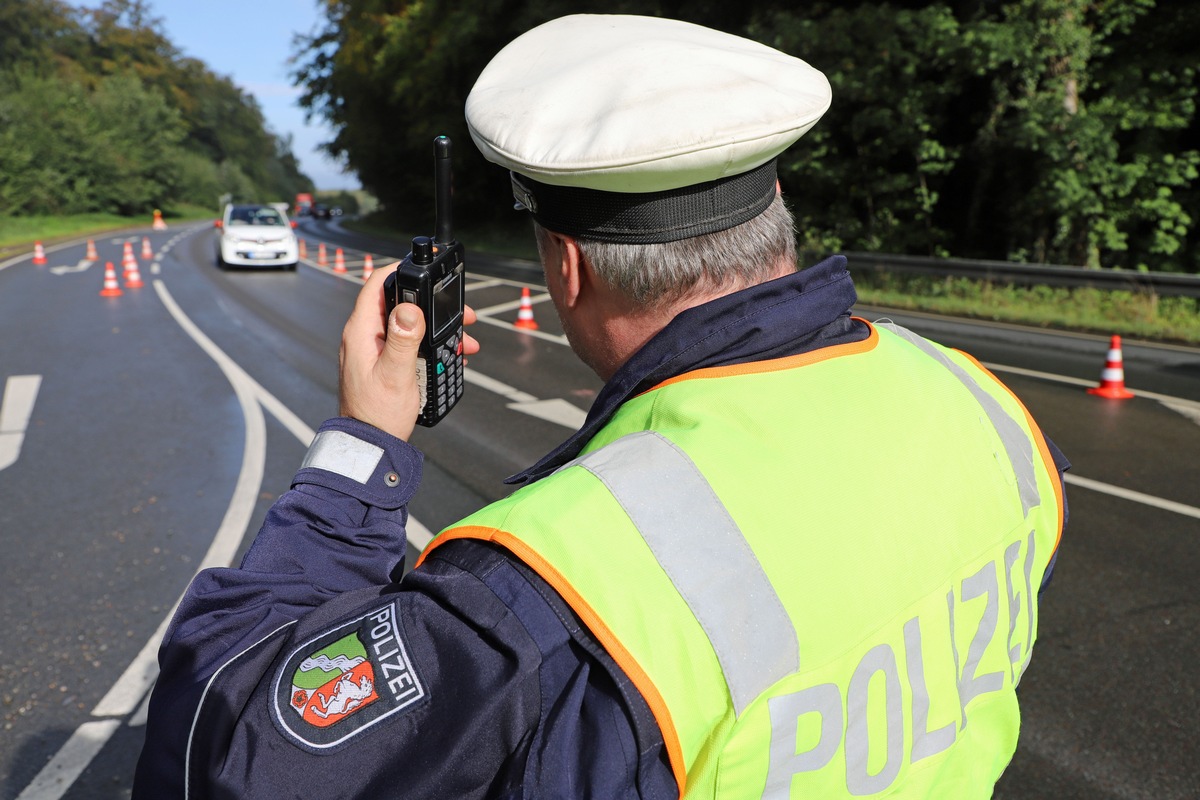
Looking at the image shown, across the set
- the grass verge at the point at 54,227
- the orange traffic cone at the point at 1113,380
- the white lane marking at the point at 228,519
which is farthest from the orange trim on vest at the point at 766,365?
the grass verge at the point at 54,227

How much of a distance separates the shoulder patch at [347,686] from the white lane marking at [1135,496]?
5.63m

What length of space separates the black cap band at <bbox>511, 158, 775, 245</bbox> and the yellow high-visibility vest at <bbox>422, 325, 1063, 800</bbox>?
7.9 inches

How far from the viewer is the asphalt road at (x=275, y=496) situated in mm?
3377

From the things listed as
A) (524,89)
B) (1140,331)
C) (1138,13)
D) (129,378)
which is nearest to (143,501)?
(129,378)

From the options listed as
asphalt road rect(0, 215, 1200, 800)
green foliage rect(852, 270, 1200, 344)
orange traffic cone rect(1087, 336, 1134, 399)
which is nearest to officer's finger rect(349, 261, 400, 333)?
asphalt road rect(0, 215, 1200, 800)

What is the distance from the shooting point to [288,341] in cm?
1162

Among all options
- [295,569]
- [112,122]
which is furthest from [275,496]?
[112,122]

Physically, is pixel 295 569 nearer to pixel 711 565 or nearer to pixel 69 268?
pixel 711 565

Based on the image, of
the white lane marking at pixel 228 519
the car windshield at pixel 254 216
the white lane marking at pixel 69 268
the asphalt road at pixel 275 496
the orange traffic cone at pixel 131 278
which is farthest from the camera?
the car windshield at pixel 254 216

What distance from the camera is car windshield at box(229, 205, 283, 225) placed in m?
22.0

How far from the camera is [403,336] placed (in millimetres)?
1397

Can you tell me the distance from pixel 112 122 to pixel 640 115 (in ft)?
226

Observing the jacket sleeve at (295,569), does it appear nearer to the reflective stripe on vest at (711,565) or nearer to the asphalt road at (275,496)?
the reflective stripe on vest at (711,565)

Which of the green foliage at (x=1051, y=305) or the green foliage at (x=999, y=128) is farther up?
the green foliage at (x=999, y=128)
